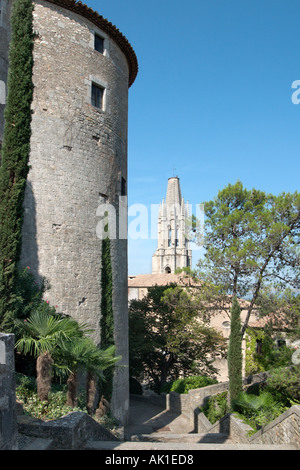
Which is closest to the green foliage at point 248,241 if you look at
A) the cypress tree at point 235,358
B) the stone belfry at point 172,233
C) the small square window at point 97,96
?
the cypress tree at point 235,358

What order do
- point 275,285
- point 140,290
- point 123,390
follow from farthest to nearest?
point 140,290, point 275,285, point 123,390

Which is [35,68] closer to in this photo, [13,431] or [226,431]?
[13,431]

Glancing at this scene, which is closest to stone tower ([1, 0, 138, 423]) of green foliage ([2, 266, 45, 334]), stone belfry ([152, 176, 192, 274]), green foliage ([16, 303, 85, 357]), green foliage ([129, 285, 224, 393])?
green foliage ([2, 266, 45, 334])

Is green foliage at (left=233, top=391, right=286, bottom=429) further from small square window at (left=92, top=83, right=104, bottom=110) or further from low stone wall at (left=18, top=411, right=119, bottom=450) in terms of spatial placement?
small square window at (left=92, top=83, right=104, bottom=110)

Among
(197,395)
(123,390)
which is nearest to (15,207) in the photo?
(123,390)

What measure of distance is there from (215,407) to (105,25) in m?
17.6

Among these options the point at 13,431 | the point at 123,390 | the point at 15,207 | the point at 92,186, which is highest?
the point at 92,186

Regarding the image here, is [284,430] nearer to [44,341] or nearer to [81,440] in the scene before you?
[81,440]

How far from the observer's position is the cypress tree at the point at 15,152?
9320 mm

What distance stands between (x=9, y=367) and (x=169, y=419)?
1541 cm

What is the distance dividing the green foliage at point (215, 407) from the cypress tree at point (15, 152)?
11.2 m

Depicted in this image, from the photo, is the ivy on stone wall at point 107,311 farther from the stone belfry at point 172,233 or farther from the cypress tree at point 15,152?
the stone belfry at point 172,233

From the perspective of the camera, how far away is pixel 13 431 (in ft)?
15.5

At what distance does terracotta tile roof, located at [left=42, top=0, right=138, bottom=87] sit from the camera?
12719 mm
